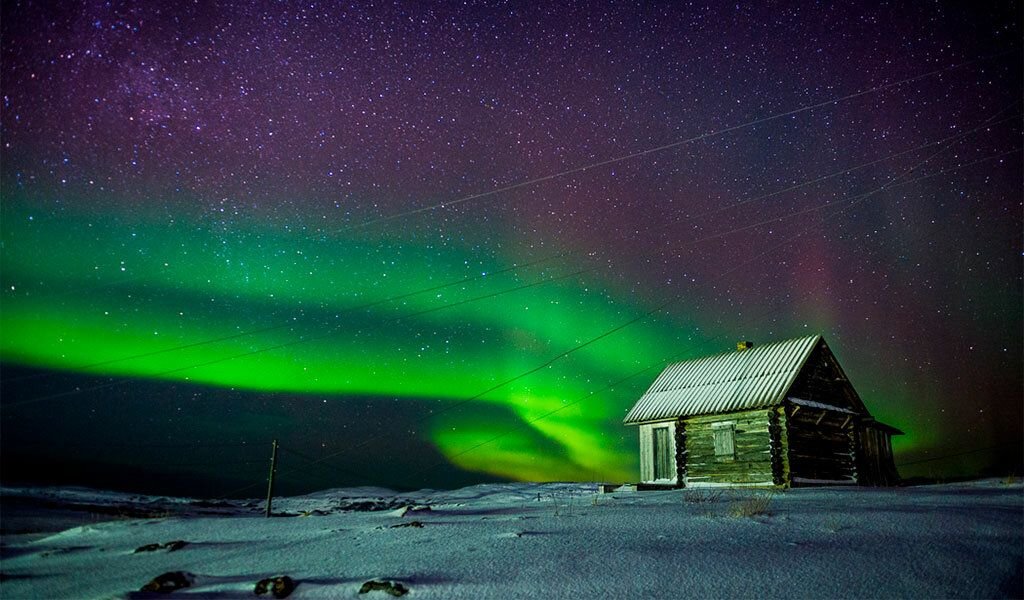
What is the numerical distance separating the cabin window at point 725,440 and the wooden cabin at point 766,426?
0.12 feet

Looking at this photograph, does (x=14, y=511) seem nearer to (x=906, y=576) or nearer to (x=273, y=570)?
(x=273, y=570)

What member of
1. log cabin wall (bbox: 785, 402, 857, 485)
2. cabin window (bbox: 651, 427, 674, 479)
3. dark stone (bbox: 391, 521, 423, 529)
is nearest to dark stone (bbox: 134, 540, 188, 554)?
dark stone (bbox: 391, 521, 423, 529)

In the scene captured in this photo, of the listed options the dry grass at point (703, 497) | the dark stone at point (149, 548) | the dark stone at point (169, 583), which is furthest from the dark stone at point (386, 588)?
the dry grass at point (703, 497)

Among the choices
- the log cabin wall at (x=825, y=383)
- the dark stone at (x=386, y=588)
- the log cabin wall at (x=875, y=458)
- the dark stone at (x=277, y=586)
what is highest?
the log cabin wall at (x=825, y=383)

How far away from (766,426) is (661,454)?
15.4 feet

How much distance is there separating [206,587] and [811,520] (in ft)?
24.3

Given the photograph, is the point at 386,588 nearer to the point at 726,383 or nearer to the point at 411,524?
the point at 411,524

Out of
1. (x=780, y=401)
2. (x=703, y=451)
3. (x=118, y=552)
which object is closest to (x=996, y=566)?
(x=118, y=552)

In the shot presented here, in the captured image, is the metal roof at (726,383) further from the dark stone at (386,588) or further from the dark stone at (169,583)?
the dark stone at (169,583)

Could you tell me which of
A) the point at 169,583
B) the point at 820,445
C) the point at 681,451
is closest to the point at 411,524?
the point at 169,583

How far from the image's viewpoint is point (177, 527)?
1108cm

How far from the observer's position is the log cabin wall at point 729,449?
1944 cm

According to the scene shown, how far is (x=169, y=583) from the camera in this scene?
5.69 m

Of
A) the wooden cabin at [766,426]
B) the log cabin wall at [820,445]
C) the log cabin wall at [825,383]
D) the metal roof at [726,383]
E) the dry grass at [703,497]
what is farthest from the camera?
the log cabin wall at [825,383]
